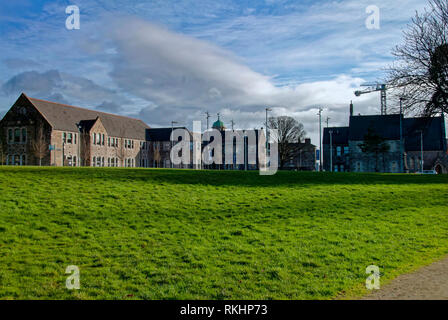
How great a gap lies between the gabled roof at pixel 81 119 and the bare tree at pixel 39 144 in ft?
6.52

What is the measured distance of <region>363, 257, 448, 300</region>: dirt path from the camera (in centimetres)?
716

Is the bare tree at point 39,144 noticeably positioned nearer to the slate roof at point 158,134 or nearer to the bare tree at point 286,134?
the slate roof at point 158,134

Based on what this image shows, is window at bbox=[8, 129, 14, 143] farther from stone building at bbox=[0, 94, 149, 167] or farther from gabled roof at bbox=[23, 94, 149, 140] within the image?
gabled roof at bbox=[23, 94, 149, 140]

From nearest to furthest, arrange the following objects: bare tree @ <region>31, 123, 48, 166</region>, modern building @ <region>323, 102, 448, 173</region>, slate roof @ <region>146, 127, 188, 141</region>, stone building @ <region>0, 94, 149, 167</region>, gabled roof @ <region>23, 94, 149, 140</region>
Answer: bare tree @ <region>31, 123, 48, 166</region> → stone building @ <region>0, 94, 149, 167</region> → gabled roof @ <region>23, 94, 149, 140</region> → modern building @ <region>323, 102, 448, 173</region> → slate roof @ <region>146, 127, 188, 141</region>

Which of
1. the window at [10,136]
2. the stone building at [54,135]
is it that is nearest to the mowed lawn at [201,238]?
the stone building at [54,135]

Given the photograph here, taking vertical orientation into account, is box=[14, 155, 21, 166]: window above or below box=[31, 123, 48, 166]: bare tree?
below

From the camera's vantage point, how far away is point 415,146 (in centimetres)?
7375

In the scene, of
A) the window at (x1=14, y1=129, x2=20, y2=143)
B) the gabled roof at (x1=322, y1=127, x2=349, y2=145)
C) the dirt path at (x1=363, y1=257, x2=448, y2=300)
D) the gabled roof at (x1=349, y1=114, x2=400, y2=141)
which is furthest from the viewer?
the gabled roof at (x1=322, y1=127, x2=349, y2=145)

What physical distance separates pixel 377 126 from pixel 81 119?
2290 inches

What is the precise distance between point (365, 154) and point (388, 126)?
7712mm

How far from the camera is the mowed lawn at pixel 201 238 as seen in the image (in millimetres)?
8000

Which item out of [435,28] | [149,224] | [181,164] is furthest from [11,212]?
[181,164]

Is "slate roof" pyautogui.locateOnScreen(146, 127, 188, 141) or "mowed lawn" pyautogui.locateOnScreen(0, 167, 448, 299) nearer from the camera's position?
"mowed lawn" pyautogui.locateOnScreen(0, 167, 448, 299)

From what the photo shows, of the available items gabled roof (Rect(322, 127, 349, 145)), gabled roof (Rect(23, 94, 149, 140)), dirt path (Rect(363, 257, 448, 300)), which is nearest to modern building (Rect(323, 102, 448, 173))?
gabled roof (Rect(322, 127, 349, 145))
